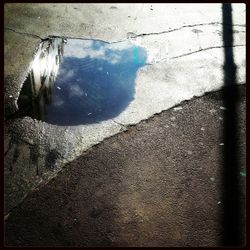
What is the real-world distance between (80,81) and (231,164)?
101 inches

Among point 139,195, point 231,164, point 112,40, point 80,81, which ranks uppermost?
point 112,40

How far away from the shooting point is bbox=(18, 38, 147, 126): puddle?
434 centimetres

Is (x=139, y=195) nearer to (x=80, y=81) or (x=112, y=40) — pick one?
(x=80, y=81)

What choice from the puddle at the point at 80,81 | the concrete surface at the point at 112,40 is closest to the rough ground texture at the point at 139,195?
the concrete surface at the point at 112,40

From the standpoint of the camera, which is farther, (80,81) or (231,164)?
(80,81)

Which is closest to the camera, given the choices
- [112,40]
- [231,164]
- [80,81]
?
[231,164]

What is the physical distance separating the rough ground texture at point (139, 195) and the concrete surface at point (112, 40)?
220mm

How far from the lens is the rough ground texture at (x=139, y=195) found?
3.04 m

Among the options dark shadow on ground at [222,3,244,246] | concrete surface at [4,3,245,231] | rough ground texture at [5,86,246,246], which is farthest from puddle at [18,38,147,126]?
dark shadow on ground at [222,3,244,246]

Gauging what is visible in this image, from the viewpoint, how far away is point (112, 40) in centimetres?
575

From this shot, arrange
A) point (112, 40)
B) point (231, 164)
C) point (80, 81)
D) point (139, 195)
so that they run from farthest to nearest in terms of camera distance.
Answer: point (112, 40) < point (80, 81) < point (231, 164) < point (139, 195)

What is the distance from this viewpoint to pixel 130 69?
5.20 m

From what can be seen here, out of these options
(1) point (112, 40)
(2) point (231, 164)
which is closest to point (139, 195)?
(2) point (231, 164)

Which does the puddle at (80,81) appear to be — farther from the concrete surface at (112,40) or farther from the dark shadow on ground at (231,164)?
the dark shadow on ground at (231,164)
